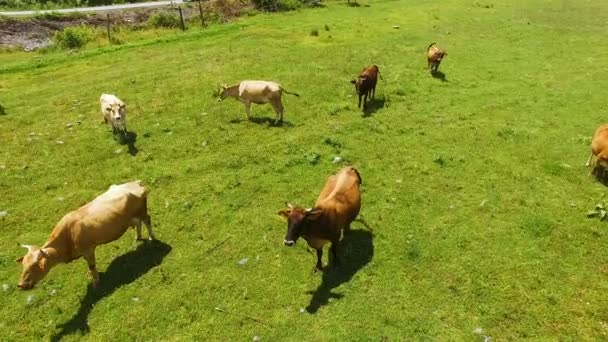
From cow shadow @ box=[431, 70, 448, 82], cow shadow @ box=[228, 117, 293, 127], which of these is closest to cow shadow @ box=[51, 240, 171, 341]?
cow shadow @ box=[228, 117, 293, 127]

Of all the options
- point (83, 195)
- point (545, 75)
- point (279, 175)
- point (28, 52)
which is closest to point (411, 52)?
point (545, 75)

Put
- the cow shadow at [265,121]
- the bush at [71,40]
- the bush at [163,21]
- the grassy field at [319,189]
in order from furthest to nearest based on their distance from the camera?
the bush at [163,21] < the bush at [71,40] < the cow shadow at [265,121] < the grassy field at [319,189]

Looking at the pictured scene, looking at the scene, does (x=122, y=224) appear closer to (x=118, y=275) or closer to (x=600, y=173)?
(x=118, y=275)

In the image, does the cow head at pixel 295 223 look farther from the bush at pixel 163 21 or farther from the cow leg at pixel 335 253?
the bush at pixel 163 21

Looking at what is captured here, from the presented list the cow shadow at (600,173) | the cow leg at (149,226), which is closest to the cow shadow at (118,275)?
the cow leg at (149,226)

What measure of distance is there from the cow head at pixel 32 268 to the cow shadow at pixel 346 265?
612 centimetres

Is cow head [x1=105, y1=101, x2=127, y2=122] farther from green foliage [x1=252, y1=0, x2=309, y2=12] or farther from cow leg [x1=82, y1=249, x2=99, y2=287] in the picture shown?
green foliage [x1=252, y1=0, x2=309, y2=12]

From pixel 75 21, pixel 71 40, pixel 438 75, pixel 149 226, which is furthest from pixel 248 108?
pixel 75 21

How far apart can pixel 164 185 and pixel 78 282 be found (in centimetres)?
473

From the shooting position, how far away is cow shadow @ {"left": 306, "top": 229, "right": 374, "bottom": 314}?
11.3 meters

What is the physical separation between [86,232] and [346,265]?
642 cm

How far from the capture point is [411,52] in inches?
1134

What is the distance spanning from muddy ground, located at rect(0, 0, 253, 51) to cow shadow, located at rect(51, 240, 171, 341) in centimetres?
3152

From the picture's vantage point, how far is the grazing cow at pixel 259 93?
A: 1905cm
